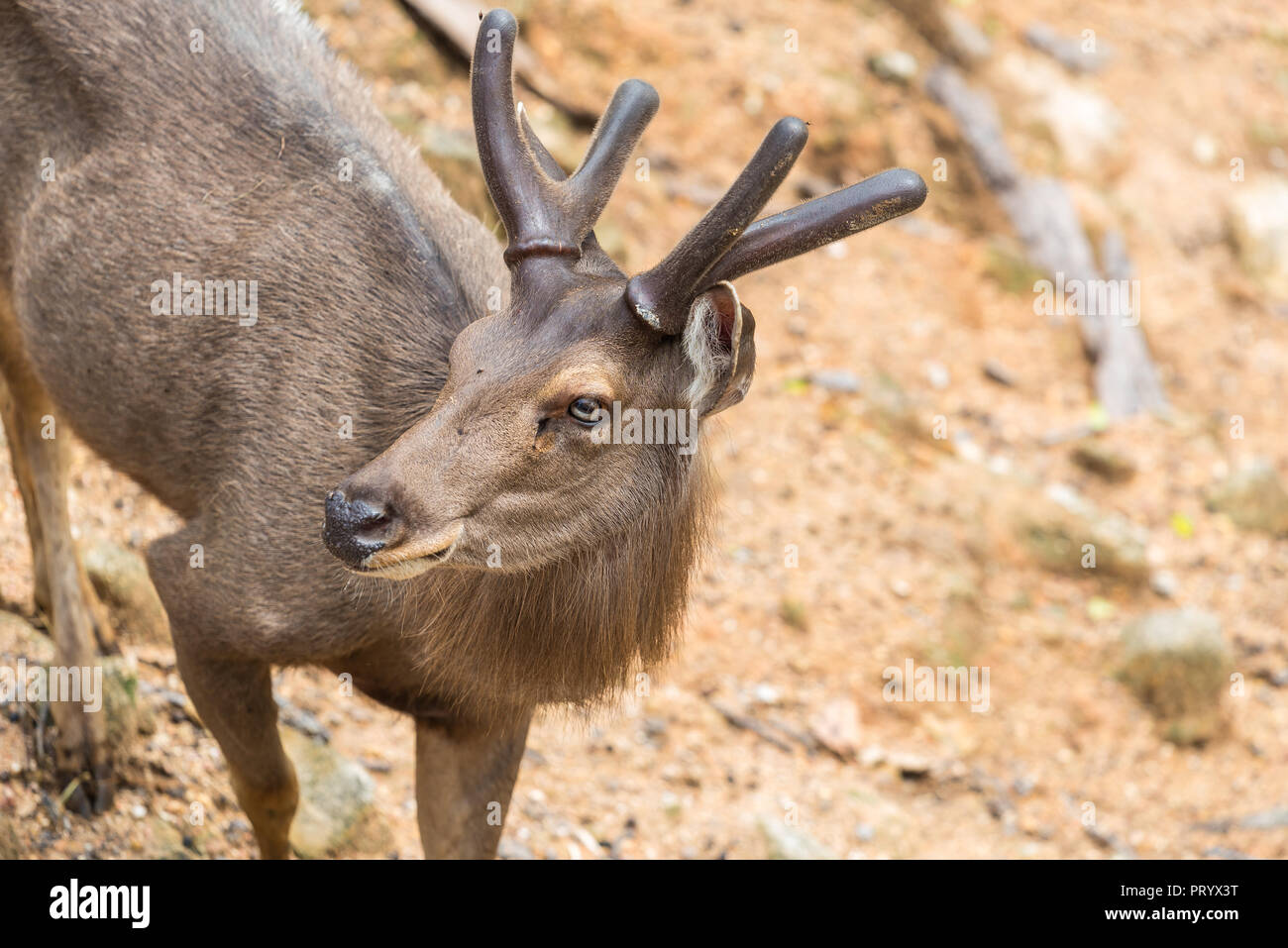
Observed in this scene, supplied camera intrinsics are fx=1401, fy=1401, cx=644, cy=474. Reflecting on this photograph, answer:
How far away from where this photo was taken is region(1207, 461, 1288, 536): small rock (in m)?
11.8

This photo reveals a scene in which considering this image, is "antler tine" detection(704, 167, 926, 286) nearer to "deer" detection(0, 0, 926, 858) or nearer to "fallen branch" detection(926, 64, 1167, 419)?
"deer" detection(0, 0, 926, 858)

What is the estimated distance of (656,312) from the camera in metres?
4.48

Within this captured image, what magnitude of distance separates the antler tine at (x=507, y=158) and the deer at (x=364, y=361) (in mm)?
11

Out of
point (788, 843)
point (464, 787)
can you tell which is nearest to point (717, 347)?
point (464, 787)

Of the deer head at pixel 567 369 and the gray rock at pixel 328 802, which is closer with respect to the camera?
the deer head at pixel 567 369

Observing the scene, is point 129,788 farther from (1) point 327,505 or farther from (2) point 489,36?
(2) point 489,36

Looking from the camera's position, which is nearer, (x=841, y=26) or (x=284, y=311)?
(x=284, y=311)

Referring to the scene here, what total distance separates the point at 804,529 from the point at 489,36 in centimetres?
591

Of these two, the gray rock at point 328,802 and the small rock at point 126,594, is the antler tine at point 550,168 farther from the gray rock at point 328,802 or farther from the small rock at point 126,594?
the small rock at point 126,594

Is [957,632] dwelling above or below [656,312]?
below

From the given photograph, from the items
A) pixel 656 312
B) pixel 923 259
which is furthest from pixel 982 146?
pixel 656 312

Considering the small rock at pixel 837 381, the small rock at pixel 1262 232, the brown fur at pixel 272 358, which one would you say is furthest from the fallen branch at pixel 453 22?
the small rock at pixel 1262 232

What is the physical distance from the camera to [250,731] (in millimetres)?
5461

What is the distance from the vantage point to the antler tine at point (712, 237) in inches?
167
